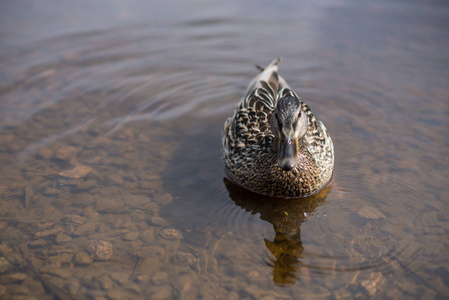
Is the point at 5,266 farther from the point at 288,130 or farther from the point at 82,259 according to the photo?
the point at 288,130

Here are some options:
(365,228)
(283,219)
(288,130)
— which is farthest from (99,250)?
(365,228)

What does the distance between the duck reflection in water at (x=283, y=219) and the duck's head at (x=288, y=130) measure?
862 millimetres

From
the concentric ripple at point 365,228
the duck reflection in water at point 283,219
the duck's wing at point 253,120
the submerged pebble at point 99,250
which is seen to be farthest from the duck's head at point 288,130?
the submerged pebble at point 99,250

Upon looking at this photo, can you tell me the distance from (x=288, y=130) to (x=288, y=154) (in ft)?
0.98

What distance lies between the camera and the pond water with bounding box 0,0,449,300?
16.2 feet

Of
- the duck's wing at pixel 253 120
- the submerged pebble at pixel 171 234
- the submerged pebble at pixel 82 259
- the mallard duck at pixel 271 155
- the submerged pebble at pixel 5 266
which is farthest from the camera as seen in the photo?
the duck's wing at pixel 253 120

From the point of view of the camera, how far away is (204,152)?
23.5ft

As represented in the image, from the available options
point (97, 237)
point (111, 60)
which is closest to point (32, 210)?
point (97, 237)

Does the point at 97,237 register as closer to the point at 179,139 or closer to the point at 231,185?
the point at 231,185

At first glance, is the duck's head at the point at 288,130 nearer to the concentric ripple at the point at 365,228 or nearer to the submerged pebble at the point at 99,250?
the concentric ripple at the point at 365,228

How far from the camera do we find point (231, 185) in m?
6.45

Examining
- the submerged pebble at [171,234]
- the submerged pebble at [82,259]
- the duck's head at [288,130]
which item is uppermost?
the duck's head at [288,130]

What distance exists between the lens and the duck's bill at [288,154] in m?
5.17

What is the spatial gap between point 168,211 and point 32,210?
1834mm
